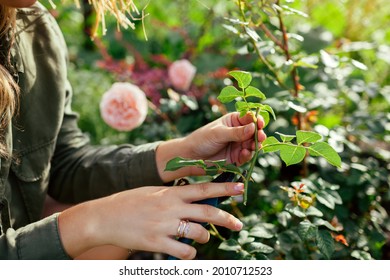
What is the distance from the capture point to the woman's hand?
4.12 ft

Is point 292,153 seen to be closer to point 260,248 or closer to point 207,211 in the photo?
point 207,211

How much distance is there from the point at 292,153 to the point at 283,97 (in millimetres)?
562

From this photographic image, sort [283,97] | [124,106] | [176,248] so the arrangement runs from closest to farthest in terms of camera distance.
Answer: [176,248]
[283,97]
[124,106]

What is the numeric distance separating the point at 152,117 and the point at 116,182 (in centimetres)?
76

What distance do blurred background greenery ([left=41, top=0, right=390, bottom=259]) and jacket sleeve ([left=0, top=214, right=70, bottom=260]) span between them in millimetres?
404

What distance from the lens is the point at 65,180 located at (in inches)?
66.1

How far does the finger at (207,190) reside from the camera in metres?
1.07

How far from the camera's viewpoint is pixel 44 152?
1531 millimetres

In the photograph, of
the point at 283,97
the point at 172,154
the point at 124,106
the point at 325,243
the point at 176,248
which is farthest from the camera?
the point at 124,106

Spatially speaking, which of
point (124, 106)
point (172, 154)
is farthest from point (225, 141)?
point (124, 106)

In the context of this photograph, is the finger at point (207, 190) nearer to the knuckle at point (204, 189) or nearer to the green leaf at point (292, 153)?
the knuckle at point (204, 189)

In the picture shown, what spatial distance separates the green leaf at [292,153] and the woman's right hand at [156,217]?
108 millimetres

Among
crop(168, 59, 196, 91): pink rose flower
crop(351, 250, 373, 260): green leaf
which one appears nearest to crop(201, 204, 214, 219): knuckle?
crop(351, 250, 373, 260): green leaf

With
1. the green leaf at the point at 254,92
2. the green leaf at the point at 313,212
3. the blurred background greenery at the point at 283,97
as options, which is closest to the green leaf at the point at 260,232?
the blurred background greenery at the point at 283,97
